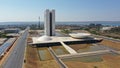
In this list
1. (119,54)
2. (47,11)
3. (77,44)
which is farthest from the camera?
(47,11)

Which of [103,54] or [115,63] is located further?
[103,54]

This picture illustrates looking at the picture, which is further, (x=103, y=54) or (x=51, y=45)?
(x=51, y=45)

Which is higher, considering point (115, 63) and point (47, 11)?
point (47, 11)

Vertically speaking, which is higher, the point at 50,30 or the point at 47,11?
the point at 47,11

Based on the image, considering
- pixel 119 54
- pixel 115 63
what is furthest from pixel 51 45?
pixel 115 63

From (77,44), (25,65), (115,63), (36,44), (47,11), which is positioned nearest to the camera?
(25,65)

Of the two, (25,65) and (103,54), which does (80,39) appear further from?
(25,65)

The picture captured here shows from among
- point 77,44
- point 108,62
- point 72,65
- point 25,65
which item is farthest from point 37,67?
point 77,44

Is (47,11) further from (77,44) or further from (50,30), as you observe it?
(77,44)

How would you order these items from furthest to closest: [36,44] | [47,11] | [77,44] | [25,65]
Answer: [47,11] < [77,44] < [36,44] < [25,65]
